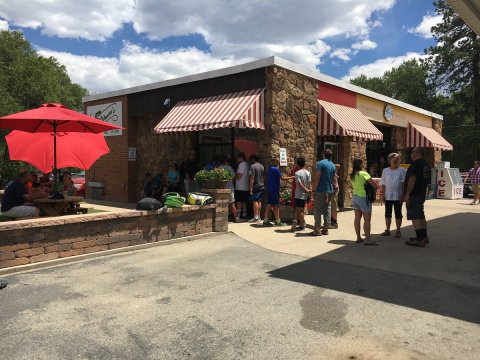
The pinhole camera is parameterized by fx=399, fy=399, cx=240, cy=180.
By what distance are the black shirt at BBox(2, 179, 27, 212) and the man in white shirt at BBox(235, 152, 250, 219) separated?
4.94 metres

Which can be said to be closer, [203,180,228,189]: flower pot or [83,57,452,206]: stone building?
[203,180,228,189]: flower pot

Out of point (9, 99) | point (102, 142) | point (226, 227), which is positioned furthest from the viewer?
point (9, 99)

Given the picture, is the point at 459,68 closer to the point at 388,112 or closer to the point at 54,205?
the point at 388,112

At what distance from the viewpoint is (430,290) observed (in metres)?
4.95

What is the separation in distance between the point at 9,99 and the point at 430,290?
75.5ft

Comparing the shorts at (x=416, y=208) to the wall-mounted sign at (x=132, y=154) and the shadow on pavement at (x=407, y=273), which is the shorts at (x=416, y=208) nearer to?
the shadow on pavement at (x=407, y=273)

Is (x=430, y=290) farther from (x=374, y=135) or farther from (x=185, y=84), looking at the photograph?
(x=185, y=84)

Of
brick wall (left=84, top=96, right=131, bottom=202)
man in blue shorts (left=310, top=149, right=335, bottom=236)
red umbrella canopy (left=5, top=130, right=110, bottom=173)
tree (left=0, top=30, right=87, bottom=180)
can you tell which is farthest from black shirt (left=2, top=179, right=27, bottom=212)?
tree (left=0, top=30, right=87, bottom=180)

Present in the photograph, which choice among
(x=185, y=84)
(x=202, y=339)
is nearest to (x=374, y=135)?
(x=185, y=84)

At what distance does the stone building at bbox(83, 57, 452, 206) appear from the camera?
34.8ft

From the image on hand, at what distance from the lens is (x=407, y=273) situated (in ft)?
18.6

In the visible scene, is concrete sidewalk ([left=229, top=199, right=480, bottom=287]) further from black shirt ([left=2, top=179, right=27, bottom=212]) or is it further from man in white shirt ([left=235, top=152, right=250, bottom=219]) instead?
black shirt ([left=2, top=179, right=27, bottom=212])

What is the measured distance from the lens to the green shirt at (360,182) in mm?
7512

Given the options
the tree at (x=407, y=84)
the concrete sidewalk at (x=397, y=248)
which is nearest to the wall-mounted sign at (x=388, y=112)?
the concrete sidewalk at (x=397, y=248)
